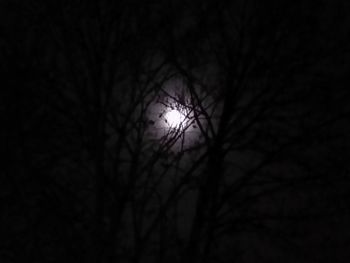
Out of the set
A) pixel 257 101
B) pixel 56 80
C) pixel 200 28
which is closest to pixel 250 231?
pixel 257 101

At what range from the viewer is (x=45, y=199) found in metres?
7.95

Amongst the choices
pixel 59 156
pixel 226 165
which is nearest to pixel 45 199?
pixel 59 156

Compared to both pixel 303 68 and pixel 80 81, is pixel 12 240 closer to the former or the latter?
pixel 80 81

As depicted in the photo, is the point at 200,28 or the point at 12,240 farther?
the point at 200,28

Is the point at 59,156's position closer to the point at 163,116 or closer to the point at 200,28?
the point at 163,116

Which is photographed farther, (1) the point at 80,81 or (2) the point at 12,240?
(1) the point at 80,81

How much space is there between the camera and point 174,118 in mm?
8344

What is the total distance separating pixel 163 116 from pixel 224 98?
3.44ft

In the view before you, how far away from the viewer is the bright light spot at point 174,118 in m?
8.27

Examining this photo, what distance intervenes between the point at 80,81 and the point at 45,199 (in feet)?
6.46

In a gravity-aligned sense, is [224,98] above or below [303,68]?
below

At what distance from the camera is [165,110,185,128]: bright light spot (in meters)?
8.27

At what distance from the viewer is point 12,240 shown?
793cm

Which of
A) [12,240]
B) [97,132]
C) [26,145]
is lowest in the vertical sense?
[12,240]
